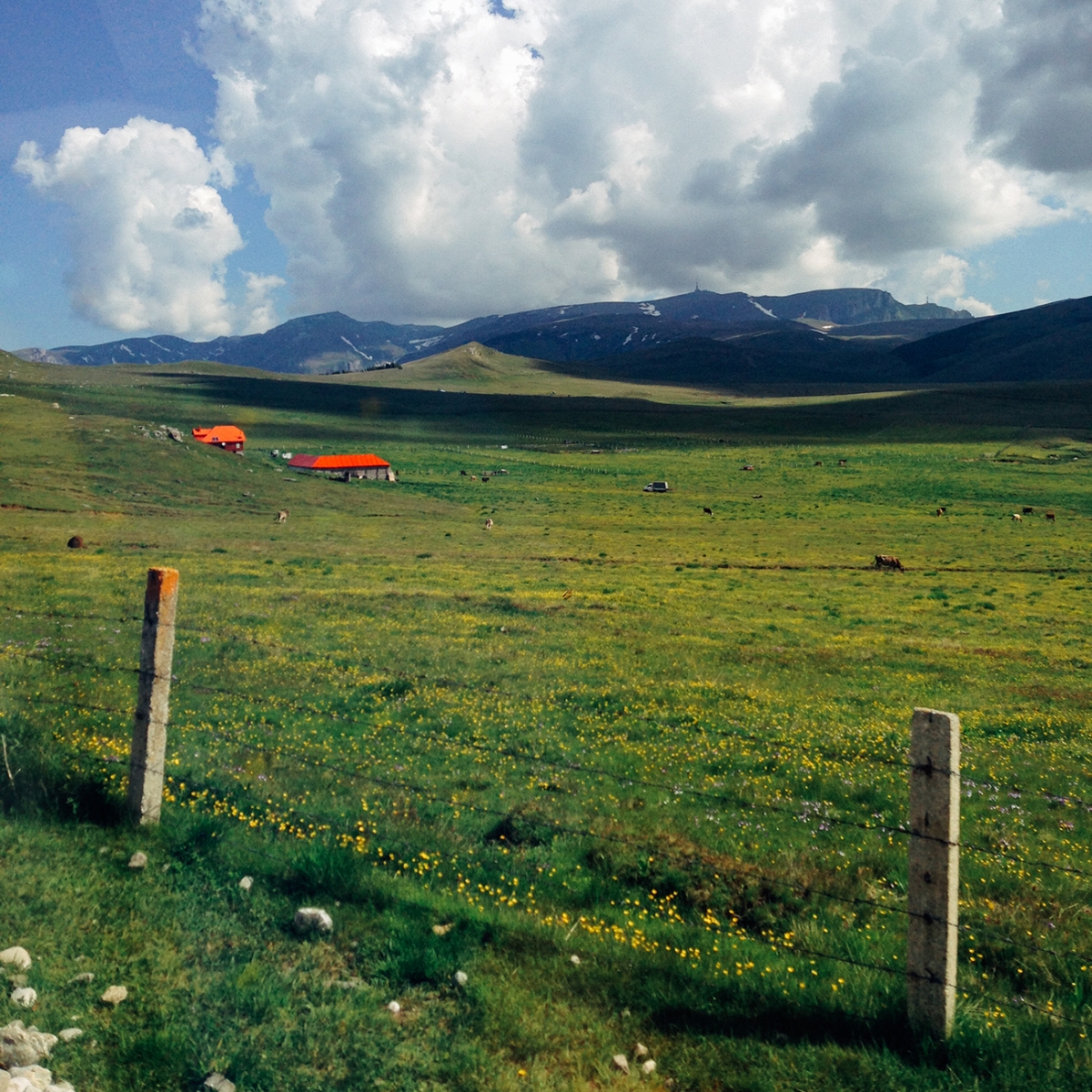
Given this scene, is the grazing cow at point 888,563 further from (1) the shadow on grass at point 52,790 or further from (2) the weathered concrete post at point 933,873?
(1) the shadow on grass at point 52,790

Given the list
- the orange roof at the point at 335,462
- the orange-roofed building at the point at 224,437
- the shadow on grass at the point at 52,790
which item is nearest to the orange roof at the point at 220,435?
the orange-roofed building at the point at 224,437

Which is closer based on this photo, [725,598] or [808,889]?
[808,889]

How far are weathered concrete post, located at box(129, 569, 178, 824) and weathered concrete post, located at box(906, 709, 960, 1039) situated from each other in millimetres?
7426

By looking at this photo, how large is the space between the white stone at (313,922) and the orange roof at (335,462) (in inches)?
4404

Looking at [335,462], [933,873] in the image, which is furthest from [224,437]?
[933,873]

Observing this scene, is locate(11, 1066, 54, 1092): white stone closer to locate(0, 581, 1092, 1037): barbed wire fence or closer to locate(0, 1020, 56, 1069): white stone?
locate(0, 1020, 56, 1069): white stone

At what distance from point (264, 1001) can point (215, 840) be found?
2.76m

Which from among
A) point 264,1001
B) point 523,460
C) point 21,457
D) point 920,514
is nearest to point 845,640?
point 264,1001

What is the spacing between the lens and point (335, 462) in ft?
384

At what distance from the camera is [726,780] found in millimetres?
12781

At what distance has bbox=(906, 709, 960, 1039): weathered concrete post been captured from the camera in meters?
6.13

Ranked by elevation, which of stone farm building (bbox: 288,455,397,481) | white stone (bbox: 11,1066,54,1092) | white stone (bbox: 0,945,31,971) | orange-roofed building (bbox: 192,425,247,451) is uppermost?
orange-roofed building (bbox: 192,425,247,451)

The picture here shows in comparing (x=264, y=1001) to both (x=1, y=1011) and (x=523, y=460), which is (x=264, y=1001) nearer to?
(x=1, y=1011)

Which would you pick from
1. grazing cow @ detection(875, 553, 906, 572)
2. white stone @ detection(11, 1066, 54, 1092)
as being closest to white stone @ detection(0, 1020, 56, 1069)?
white stone @ detection(11, 1066, 54, 1092)
